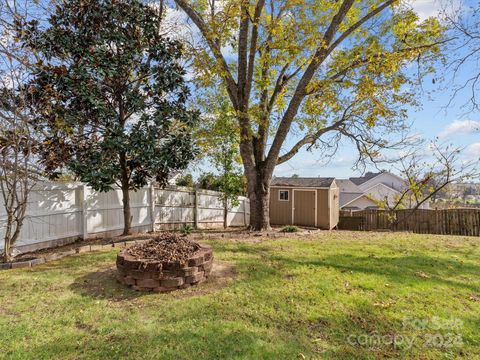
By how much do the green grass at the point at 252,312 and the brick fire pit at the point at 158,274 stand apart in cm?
12

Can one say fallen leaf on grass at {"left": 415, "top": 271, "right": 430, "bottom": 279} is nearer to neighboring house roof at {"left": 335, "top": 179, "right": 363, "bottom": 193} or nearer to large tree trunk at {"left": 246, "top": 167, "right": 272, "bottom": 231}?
large tree trunk at {"left": 246, "top": 167, "right": 272, "bottom": 231}

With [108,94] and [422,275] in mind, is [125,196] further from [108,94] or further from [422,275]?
[422,275]

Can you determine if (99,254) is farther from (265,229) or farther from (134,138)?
(265,229)

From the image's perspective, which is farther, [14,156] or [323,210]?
[323,210]

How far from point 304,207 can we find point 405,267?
39.2ft

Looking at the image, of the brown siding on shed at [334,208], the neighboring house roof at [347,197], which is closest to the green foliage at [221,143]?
the brown siding on shed at [334,208]

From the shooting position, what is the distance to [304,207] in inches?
670

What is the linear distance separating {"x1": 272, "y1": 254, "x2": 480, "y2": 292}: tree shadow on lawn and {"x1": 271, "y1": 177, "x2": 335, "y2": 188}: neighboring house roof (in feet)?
36.0

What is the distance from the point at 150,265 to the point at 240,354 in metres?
1.78

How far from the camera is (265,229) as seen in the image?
28.7 ft

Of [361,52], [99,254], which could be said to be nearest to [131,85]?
[99,254]

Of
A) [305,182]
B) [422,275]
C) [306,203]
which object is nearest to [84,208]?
[422,275]

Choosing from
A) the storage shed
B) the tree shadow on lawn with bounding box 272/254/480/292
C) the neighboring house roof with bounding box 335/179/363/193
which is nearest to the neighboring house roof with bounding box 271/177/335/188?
the storage shed

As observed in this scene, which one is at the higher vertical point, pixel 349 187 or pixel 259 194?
pixel 349 187
